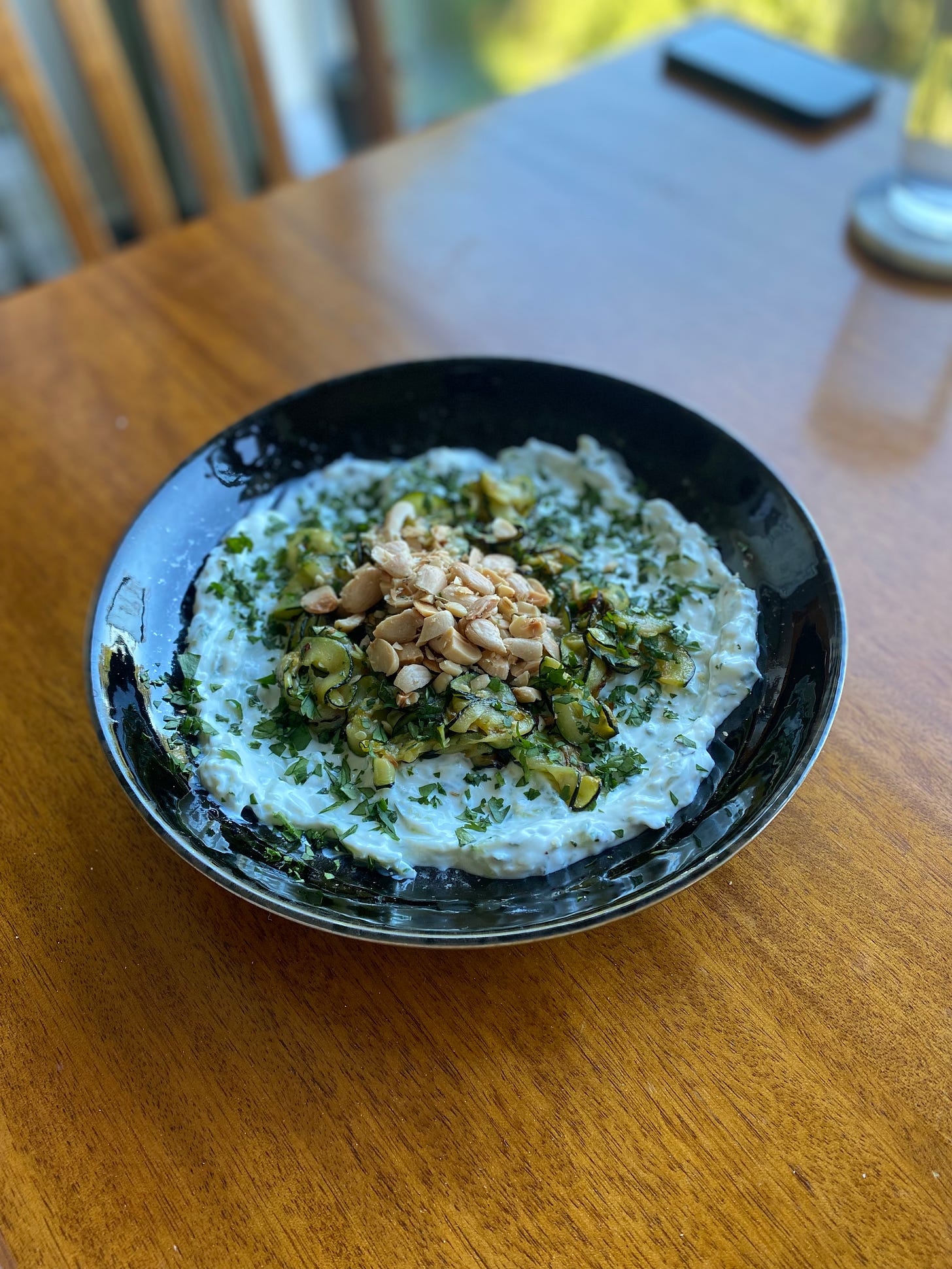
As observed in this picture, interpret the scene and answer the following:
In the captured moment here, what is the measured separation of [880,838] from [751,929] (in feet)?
0.60

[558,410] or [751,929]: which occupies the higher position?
[558,410]

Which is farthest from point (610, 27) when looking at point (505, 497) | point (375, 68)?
point (505, 497)

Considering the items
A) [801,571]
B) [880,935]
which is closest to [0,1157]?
[880,935]

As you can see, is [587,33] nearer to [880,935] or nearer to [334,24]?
[334,24]

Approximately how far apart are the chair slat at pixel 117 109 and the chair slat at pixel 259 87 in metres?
0.26

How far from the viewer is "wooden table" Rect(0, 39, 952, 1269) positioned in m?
0.80

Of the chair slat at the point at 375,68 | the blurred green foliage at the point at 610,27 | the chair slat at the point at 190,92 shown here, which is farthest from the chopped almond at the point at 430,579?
the blurred green foliage at the point at 610,27

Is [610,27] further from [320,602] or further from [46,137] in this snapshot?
[320,602]

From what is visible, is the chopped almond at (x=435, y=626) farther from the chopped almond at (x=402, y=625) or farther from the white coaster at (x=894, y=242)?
the white coaster at (x=894, y=242)

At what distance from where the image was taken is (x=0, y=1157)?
32.9 inches

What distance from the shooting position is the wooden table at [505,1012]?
80 centimetres

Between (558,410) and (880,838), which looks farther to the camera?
(558,410)

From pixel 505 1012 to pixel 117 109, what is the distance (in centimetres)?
201

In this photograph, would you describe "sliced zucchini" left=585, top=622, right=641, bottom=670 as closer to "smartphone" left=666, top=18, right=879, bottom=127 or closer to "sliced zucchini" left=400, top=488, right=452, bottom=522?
"sliced zucchini" left=400, top=488, right=452, bottom=522
